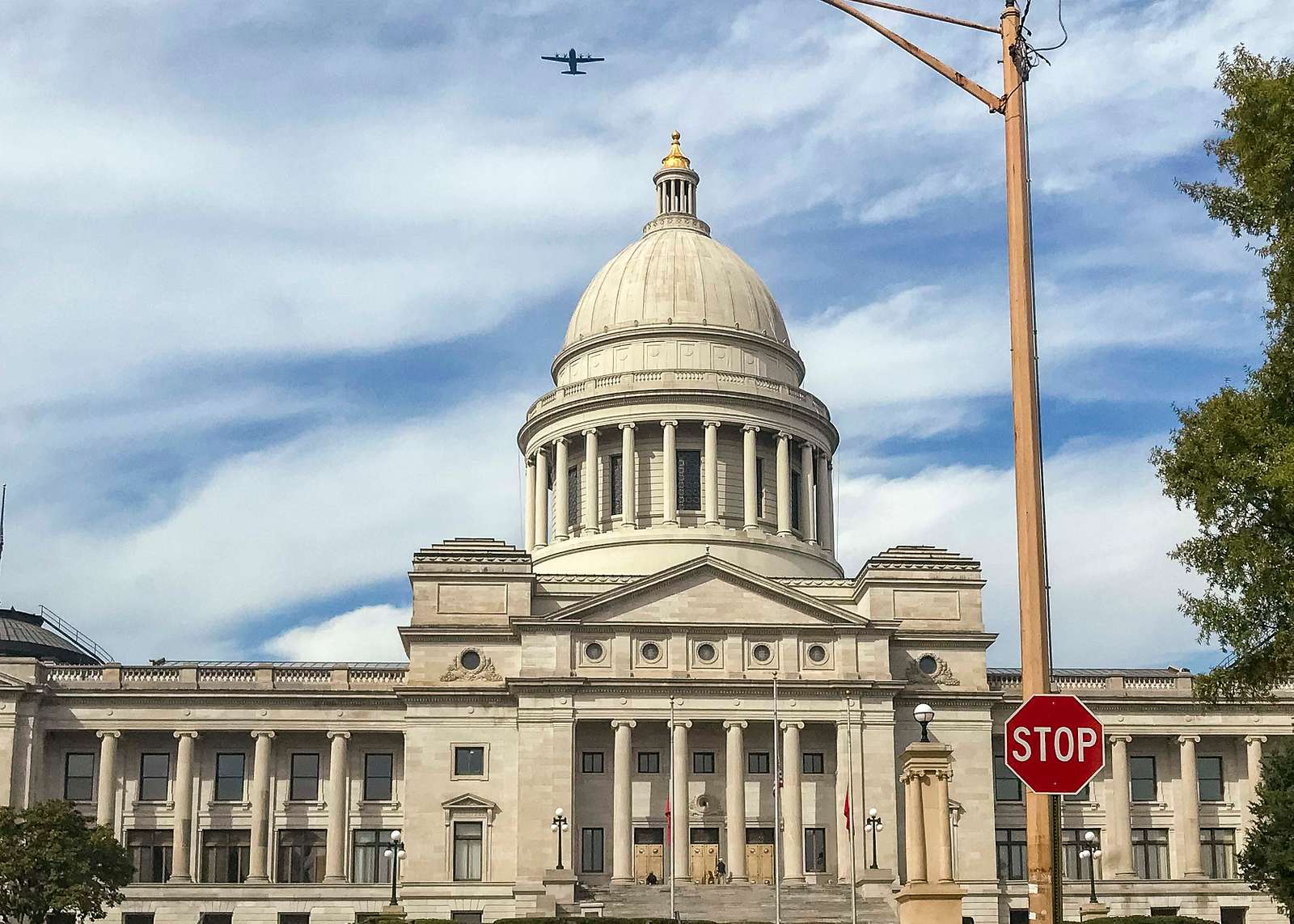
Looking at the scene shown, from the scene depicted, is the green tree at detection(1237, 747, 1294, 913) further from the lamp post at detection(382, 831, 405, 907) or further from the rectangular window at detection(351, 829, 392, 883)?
the rectangular window at detection(351, 829, 392, 883)

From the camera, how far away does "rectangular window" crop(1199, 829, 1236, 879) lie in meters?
85.9

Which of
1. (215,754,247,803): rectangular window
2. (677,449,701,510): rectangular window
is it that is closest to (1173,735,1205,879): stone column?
(677,449,701,510): rectangular window

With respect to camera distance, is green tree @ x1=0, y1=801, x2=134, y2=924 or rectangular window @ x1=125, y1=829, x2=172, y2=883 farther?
rectangular window @ x1=125, y1=829, x2=172, y2=883

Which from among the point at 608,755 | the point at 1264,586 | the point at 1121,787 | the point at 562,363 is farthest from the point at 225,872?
the point at 1264,586

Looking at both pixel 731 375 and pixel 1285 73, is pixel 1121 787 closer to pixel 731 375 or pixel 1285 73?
pixel 731 375

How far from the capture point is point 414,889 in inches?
3120

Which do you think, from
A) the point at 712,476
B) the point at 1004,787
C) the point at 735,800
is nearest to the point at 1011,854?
the point at 1004,787

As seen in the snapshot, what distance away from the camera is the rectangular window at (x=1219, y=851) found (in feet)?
282

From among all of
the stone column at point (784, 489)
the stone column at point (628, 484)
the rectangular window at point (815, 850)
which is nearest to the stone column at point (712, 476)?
the stone column at point (784, 489)

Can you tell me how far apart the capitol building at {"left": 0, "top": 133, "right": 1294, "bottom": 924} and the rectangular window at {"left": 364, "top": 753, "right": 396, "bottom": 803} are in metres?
0.12

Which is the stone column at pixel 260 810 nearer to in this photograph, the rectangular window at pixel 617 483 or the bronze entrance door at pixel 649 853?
the bronze entrance door at pixel 649 853

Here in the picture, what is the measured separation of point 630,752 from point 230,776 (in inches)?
786

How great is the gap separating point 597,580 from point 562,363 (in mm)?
18938

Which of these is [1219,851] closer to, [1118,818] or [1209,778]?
[1209,778]
